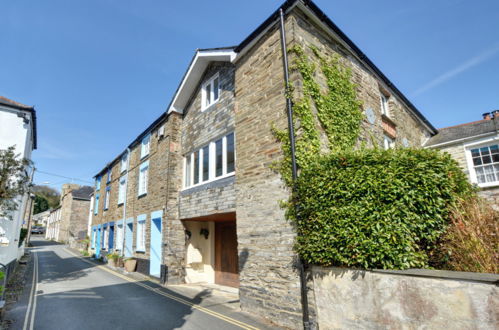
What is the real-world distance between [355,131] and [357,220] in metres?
4.41

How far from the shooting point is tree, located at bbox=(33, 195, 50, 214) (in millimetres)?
66375

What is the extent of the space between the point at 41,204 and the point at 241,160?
78.0 m

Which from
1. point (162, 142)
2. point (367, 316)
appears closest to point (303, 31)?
point (367, 316)

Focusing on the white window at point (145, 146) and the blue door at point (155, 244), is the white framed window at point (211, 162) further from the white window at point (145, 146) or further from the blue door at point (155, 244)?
the white window at point (145, 146)

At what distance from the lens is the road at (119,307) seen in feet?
21.9

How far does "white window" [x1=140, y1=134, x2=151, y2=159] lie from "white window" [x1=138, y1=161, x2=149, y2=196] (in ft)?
2.15

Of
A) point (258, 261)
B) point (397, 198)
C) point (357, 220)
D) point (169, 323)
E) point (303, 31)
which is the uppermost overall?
point (303, 31)

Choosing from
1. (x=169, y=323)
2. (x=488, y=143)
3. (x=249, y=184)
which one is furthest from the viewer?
(x=488, y=143)

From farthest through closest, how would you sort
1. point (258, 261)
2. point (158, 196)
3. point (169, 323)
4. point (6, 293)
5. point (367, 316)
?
point (158, 196) → point (6, 293) → point (258, 261) → point (169, 323) → point (367, 316)

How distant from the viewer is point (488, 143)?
40.5 feet

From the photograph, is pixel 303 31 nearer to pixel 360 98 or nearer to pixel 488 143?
pixel 360 98

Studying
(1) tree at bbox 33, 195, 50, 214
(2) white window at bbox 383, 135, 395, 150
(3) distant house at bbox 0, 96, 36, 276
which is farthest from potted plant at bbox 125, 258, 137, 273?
(1) tree at bbox 33, 195, 50, 214

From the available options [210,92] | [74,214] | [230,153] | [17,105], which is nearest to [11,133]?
[17,105]

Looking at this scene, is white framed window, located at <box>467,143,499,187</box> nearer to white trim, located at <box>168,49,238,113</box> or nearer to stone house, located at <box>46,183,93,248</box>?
white trim, located at <box>168,49,238,113</box>
